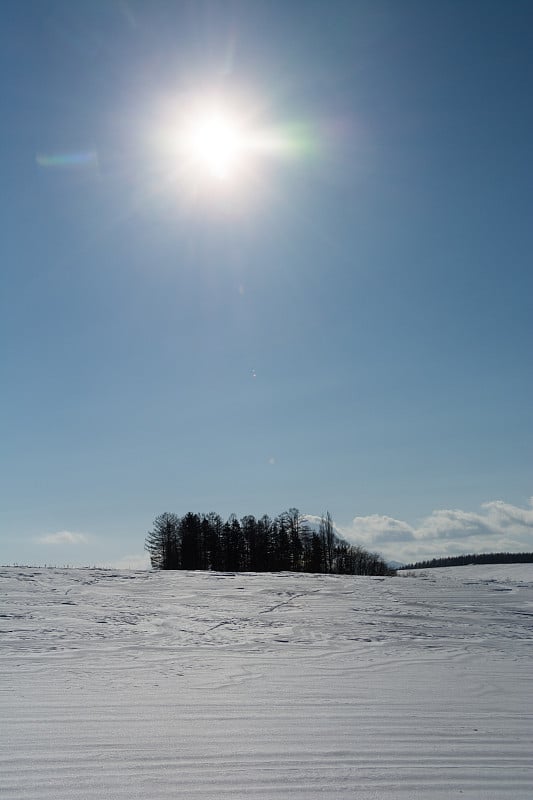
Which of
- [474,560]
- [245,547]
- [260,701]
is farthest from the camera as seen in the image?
[474,560]

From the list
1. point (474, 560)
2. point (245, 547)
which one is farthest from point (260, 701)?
point (474, 560)

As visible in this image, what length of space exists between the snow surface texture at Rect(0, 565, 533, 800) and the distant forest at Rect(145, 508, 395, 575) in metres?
43.7

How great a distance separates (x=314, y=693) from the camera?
6816mm

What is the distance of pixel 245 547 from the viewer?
6088 centimetres

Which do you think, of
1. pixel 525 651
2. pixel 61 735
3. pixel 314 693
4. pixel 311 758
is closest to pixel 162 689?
pixel 314 693

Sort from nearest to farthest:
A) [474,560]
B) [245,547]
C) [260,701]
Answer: [260,701], [245,547], [474,560]

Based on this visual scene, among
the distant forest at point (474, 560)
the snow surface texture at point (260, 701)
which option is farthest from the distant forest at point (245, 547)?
the snow surface texture at point (260, 701)

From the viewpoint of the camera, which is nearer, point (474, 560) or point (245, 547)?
point (245, 547)

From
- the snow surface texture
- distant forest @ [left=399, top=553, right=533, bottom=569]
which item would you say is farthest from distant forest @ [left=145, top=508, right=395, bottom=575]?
the snow surface texture

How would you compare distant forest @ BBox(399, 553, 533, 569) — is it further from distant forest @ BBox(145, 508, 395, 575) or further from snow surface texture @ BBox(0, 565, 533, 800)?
snow surface texture @ BBox(0, 565, 533, 800)

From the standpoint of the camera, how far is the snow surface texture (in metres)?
3.79

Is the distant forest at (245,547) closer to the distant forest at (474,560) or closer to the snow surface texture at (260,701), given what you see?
the distant forest at (474,560)

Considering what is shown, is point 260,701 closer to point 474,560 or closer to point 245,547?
point 245,547

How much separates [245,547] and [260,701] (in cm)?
5636
